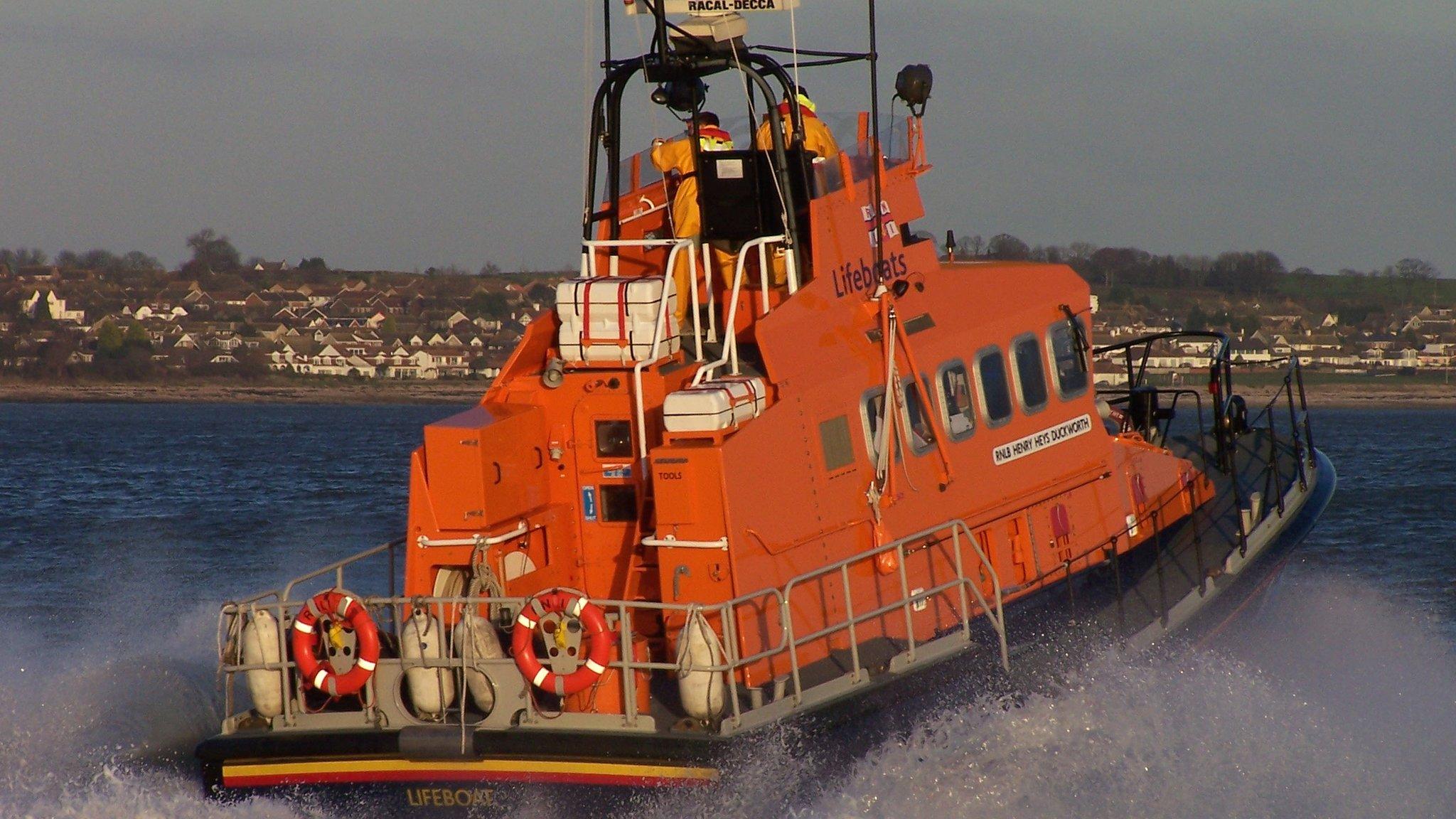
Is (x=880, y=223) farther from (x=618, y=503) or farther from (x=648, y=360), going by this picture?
(x=618, y=503)

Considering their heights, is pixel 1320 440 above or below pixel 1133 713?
below

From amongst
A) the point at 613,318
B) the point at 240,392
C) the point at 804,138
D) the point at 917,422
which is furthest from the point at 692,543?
the point at 240,392

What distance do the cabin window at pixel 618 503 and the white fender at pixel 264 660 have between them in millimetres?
1815

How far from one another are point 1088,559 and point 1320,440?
Result: 114ft

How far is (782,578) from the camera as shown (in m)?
7.57

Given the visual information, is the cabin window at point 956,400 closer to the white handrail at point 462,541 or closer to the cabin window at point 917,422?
the cabin window at point 917,422

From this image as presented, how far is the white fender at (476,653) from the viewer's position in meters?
6.94

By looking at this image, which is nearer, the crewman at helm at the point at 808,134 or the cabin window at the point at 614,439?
the cabin window at the point at 614,439

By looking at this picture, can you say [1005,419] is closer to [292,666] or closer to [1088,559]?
[1088,559]

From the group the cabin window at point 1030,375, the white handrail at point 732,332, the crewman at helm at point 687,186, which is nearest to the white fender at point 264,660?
the white handrail at point 732,332

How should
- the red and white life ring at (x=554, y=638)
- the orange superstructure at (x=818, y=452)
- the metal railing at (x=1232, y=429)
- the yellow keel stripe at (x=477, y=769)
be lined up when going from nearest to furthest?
the yellow keel stripe at (x=477, y=769)
the red and white life ring at (x=554, y=638)
the orange superstructure at (x=818, y=452)
the metal railing at (x=1232, y=429)

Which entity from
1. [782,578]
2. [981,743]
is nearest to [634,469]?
[782,578]

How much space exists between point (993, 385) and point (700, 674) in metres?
2.96

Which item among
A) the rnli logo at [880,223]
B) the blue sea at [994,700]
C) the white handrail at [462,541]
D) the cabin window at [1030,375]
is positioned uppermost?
the rnli logo at [880,223]
